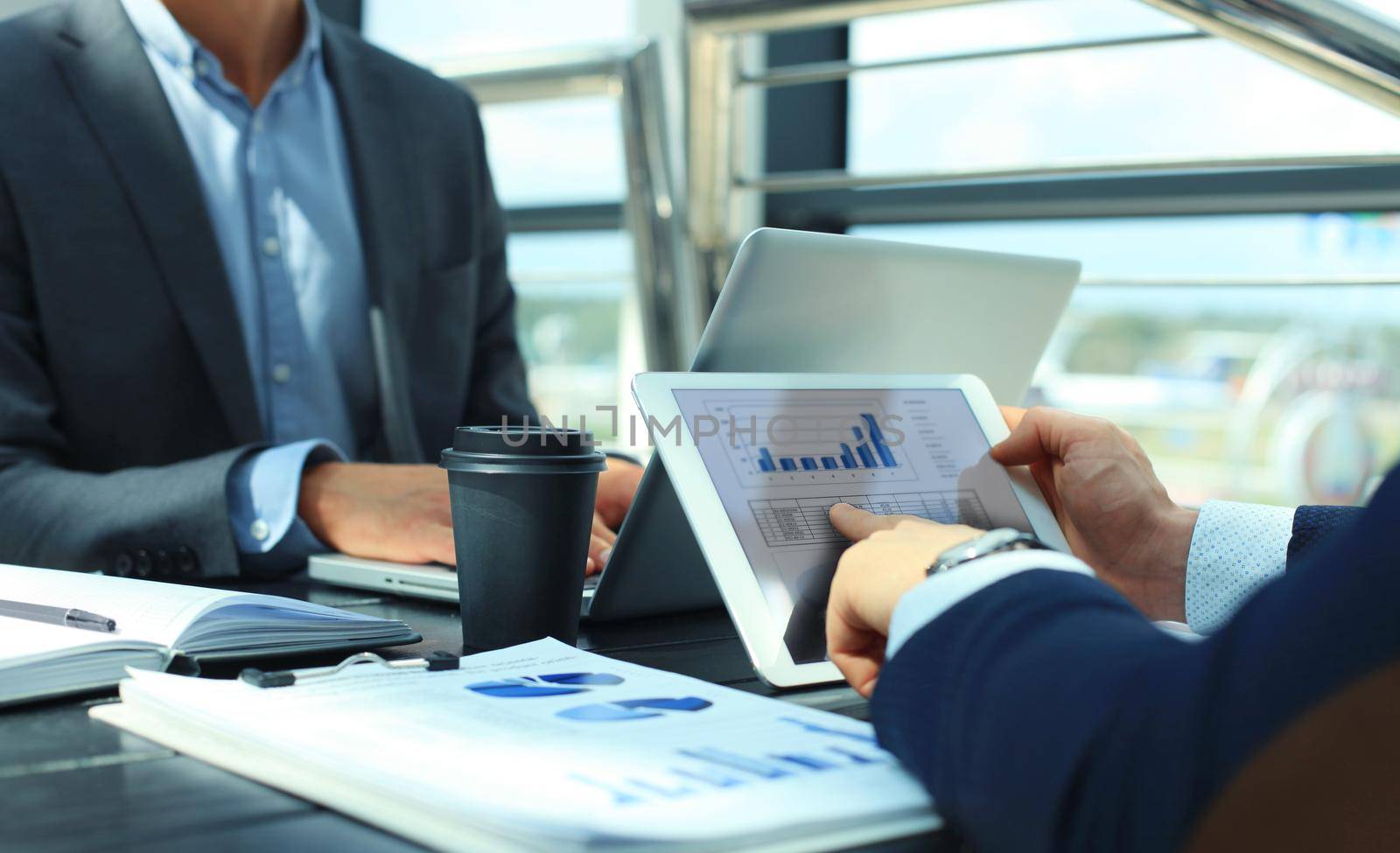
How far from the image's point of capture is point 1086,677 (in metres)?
0.40

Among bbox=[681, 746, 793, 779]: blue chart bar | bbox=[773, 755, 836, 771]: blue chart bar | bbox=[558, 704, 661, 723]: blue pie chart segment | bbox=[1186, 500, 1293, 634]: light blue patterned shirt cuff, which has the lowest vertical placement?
bbox=[1186, 500, 1293, 634]: light blue patterned shirt cuff

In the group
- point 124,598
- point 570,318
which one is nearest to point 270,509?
point 124,598

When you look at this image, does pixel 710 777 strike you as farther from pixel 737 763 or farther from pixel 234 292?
pixel 234 292

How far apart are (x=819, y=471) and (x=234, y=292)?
2.86 feet

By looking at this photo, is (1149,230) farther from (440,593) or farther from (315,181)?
(440,593)

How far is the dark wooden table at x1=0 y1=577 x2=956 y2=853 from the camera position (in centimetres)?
38

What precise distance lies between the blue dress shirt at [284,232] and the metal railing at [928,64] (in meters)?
0.53

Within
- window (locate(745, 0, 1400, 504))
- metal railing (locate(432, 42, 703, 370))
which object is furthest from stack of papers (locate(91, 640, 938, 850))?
metal railing (locate(432, 42, 703, 370))

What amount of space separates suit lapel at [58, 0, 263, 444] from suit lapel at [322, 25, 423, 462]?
0.19 meters

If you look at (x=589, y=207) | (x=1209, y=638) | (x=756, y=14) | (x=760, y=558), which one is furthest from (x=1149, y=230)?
(x=1209, y=638)

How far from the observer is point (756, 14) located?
1590 millimetres

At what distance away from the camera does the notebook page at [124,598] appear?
598mm

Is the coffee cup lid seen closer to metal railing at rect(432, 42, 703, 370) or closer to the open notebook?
the open notebook

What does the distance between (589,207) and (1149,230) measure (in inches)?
50.1
